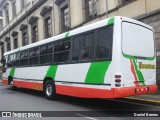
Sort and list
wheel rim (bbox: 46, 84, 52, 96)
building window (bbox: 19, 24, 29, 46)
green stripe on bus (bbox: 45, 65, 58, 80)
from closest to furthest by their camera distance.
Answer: green stripe on bus (bbox: 45, 65, 58, 80) < wheel rim (bbox: 46, 84, 52, 96) < building window (bbox: 19, 24, 29, 46)

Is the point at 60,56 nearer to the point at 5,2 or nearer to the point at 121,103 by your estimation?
the point at 121,103

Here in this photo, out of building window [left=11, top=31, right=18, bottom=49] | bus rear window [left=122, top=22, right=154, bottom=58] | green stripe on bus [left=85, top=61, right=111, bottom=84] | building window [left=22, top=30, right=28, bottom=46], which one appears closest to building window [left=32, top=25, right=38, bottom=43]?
building window [left=22, top=30, right=28, bottom=46]

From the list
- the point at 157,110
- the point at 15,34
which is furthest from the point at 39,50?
the point at 15,34

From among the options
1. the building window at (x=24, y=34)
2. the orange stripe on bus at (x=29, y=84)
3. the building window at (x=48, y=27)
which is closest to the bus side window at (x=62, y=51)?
the orange stripe on bus at (x=29, y=84)

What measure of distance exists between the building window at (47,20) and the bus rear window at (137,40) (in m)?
17.3

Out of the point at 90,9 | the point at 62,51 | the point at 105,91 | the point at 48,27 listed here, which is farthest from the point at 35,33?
the point at 105,91

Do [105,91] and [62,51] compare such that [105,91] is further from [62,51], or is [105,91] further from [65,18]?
[65,18]

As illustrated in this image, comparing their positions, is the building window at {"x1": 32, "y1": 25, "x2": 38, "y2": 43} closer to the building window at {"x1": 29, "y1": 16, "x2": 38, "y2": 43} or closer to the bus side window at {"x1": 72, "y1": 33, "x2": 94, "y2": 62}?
the building window at {"x1": 29, "y1": 16, "x2": 38, "y2": 43}

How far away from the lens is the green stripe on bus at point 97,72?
29.8 feet

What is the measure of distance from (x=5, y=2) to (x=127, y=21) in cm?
3650

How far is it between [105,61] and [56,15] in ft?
55.7

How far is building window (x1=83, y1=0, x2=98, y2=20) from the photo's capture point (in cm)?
1966

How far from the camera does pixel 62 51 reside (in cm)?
1176

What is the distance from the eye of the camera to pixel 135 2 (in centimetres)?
1519
